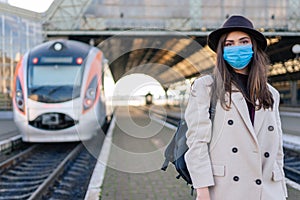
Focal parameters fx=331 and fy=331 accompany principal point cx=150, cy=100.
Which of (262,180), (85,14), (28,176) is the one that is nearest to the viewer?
(262,180)

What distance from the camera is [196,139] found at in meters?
1.88

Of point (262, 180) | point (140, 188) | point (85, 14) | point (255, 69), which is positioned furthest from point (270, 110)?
point (85, 14)

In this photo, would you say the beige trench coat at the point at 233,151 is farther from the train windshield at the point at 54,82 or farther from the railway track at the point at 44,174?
the train windshield at the point at 54,82

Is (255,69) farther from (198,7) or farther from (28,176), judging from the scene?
(198,7)

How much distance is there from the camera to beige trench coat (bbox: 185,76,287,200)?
1.86 metres

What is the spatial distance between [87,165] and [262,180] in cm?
601

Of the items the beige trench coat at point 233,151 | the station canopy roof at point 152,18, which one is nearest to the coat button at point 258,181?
the beige trench coat at point 233,151

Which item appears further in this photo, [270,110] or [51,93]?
[51,93]

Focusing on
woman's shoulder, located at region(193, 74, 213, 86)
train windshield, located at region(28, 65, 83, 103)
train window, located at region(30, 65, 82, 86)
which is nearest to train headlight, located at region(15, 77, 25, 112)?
train windshield, located at region(28, 65, 83, 103)

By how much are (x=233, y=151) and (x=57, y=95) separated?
22.6 feet

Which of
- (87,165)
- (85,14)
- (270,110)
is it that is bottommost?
(87,165)

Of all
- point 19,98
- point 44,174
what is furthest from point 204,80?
point 19,98

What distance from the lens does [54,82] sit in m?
8.38

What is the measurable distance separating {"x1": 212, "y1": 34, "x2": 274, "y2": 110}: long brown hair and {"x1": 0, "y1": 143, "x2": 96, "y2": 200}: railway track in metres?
3.67
